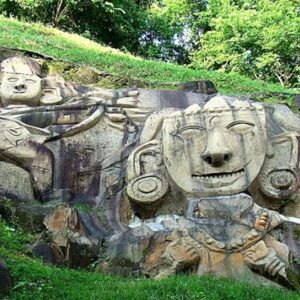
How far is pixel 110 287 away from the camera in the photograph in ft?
24.2

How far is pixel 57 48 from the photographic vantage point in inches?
805

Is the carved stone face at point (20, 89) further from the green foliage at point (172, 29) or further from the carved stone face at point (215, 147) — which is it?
the green foliage at point (172, 29)

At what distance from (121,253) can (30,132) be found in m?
3.37

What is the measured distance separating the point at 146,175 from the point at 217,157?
1099mm

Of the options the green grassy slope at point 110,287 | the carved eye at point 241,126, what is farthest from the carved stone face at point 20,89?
the green grassy slope at point 110,287

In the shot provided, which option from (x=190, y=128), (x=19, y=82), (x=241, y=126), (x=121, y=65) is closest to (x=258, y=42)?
(x=121, y=65)

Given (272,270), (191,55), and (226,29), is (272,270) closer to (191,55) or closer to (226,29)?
(226,29)

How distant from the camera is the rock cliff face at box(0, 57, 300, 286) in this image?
877cm

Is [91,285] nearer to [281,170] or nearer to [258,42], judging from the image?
[281,170]

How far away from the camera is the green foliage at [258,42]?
27.0 m

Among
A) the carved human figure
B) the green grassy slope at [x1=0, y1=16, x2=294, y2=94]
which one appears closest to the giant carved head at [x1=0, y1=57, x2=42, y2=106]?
the carved human figure

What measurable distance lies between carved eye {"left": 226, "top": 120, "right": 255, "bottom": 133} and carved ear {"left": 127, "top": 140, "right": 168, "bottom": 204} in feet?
3.86

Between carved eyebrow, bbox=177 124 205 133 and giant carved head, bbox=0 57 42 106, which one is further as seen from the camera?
giant carved head, bbox=0 57 42 106

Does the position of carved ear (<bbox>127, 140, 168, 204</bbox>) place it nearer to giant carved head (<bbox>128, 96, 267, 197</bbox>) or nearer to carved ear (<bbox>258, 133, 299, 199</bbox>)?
giant carved head (<bbox>128, 96, 267, 197</bbox>)
